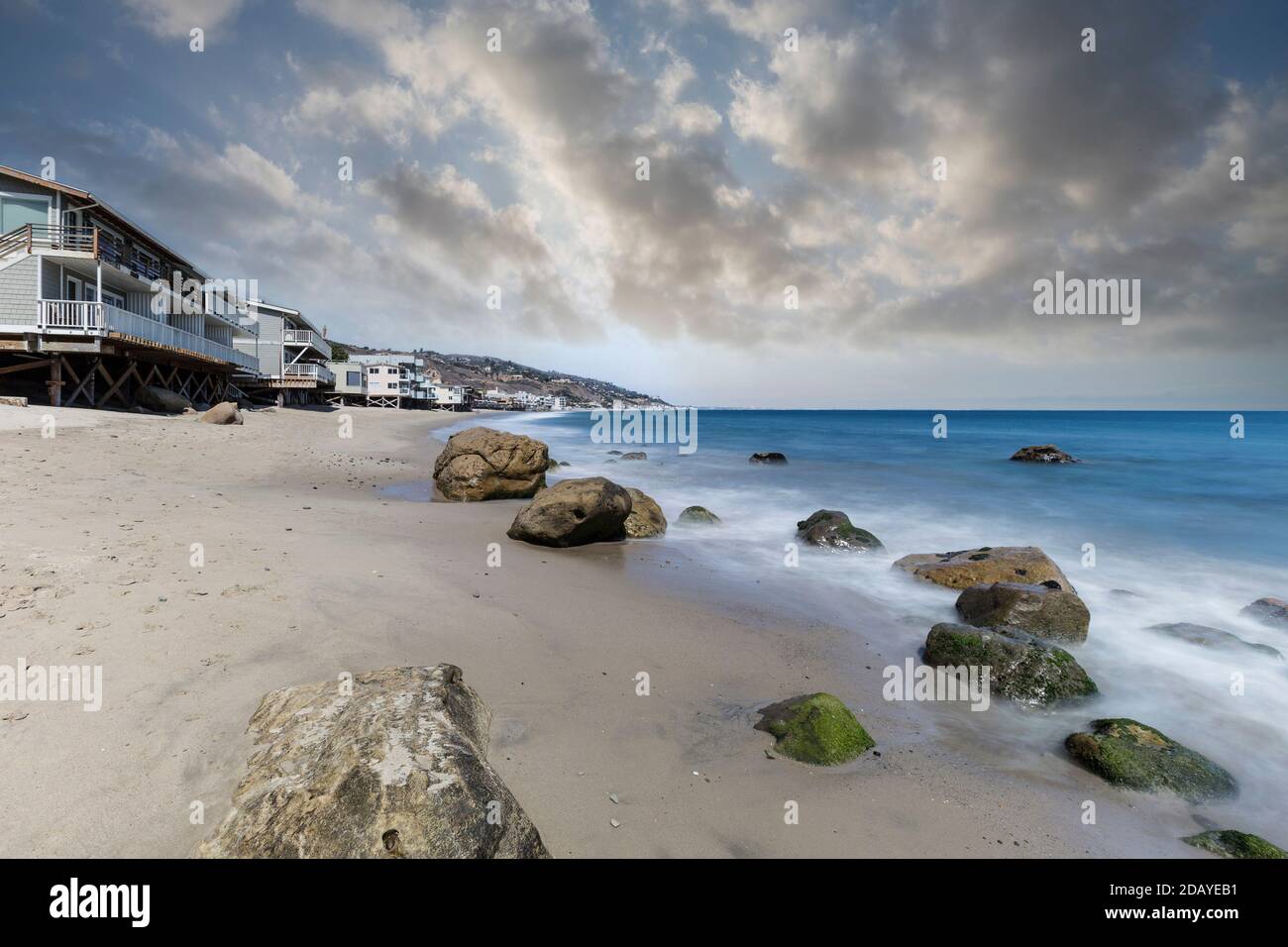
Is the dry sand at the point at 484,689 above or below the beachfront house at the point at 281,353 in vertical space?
below

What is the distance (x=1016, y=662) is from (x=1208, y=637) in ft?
15.9

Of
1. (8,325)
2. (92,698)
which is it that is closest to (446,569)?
(92,698)

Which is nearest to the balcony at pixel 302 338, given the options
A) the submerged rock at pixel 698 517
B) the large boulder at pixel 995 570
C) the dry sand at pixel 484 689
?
the dry sand at pixel 484 689

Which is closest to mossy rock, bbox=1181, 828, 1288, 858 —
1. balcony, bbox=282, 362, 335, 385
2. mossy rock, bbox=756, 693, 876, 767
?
mossy rock, bbox=756, 693, 876, 767

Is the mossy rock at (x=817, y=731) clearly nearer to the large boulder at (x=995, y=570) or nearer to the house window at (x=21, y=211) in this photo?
the large boulder at (x=995, y=570)

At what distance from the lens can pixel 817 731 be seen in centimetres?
443

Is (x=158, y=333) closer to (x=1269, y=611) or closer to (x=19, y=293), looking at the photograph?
(x=19, y=293)

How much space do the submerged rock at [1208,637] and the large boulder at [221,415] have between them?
28509 millimetres

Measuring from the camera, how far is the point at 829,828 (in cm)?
359

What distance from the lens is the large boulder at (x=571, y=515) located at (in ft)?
34.2

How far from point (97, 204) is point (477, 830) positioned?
3112 centimetres

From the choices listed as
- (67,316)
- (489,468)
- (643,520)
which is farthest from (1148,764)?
(67,316)

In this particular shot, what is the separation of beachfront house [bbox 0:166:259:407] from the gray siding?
3 centimetres

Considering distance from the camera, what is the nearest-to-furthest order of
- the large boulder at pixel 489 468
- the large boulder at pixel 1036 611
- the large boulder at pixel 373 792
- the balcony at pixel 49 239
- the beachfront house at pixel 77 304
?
the large boulder at pixel 373 792, the large boulder at pixel 1036 611, the large boulder at pixel 489 468, the beachfront house at pixel 77 304, the balcony at pixel 49 239
